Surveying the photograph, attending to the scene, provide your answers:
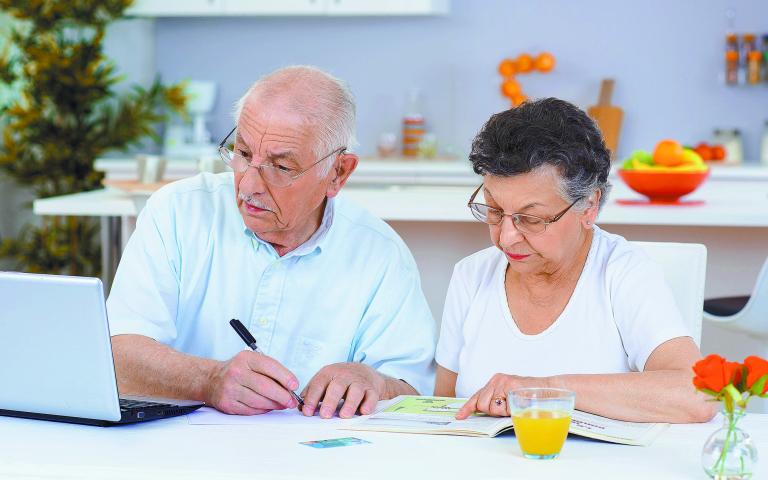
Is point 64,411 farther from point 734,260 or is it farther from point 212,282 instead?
point 734,260

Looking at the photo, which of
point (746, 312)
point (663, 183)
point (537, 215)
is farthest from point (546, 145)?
point (663, 183)

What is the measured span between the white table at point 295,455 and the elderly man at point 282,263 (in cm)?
40

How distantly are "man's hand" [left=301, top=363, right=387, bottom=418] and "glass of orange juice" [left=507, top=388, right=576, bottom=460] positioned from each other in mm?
342

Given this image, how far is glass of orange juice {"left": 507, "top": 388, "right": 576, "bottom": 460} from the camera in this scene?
1.35 meters

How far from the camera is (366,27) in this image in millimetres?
5746

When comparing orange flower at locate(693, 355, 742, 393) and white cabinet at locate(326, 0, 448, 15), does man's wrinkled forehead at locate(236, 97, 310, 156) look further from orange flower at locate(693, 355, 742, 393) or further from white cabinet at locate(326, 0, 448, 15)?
white cabinet at locate(326, 0, 448, 15)

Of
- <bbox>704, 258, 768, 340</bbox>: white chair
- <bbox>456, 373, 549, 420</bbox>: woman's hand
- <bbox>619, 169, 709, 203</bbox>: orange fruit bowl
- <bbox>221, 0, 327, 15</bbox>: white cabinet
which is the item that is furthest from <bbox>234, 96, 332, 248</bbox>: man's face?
<bbox>221, 0, 327, 15</bbox>: white cabinet

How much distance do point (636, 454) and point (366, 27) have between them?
4566mm

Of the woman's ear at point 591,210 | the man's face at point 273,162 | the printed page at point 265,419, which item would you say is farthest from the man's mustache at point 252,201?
the woman's ear at point 591,210

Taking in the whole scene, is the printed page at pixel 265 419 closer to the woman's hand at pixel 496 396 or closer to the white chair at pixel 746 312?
the woman's hand at pixel 496 396

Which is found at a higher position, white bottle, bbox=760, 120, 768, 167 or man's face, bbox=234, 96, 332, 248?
man's face, bbox=234, 96, 332, 248

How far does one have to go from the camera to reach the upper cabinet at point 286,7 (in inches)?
210

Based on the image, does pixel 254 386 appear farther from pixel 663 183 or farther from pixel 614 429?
pixel 663 183

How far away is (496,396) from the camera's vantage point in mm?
1586
